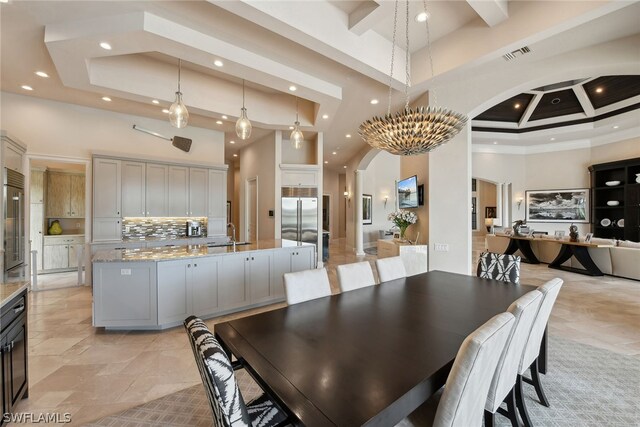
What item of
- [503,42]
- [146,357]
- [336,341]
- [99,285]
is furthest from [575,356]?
[99,285]

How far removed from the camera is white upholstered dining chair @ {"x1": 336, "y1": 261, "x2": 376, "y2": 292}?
97.6 inches

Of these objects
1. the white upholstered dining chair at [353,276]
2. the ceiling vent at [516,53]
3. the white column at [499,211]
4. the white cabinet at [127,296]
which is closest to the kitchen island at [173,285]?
the white cabinet at [127,296]

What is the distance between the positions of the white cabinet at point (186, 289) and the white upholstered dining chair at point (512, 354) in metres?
3.09

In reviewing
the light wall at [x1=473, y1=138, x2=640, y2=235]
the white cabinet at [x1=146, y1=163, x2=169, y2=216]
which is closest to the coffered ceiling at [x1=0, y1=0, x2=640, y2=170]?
the white cabinet at [x1=146, y1=163, x2=169, y2=216]

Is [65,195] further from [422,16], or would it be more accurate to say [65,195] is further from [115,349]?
[422,16]

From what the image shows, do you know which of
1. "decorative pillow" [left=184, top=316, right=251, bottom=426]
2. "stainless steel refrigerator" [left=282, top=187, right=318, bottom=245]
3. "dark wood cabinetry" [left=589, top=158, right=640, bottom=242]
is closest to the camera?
"decorative pillow" [left=184, top=316, right=251, bottom=426]

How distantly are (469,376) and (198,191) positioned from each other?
6260mm

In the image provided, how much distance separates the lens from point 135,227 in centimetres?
560

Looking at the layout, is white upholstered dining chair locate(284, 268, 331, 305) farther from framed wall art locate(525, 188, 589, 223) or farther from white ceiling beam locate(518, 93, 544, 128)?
framed wall art locate(525, 188, 589, 223)

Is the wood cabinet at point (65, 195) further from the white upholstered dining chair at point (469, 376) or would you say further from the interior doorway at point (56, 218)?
the white upholstered dining chair at point (469, 376)

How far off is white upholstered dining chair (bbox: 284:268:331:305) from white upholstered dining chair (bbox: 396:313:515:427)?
1232 millimetres

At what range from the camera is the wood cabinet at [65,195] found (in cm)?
601

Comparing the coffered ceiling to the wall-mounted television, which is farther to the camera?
the wall-mounted television

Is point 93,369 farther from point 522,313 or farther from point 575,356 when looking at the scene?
point 575,356
